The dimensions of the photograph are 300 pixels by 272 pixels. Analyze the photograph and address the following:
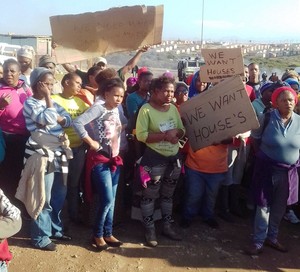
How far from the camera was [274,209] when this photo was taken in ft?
13.7

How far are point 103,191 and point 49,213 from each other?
0.63 m

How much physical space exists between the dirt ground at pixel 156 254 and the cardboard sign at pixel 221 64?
1785 mm

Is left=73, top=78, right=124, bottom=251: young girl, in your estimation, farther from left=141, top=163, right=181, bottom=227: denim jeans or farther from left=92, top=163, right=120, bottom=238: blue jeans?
left=141, top=163, right=181, bottom=227: denim jeans

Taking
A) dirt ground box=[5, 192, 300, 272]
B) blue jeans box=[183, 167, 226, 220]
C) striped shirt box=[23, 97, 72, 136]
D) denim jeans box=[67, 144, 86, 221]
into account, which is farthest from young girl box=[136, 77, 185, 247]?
striped shirt box=[23, 97, 72, 136]

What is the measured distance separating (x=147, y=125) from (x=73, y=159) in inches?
35.0

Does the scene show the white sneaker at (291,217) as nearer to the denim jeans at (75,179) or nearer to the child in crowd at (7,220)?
the denim jeans at (75,179)

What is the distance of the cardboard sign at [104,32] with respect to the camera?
481 centimetres

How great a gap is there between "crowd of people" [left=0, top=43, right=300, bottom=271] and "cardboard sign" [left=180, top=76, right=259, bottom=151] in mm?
174

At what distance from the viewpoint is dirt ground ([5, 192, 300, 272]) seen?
380 centimetres

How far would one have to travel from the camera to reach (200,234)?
4.56 metres

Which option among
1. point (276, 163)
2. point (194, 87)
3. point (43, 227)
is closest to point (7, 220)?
point (43, 227)

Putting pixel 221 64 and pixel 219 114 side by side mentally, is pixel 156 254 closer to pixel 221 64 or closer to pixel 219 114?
pixel 219 114

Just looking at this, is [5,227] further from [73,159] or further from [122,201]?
[122,201]

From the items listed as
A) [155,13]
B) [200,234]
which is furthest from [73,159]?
[155,13]
